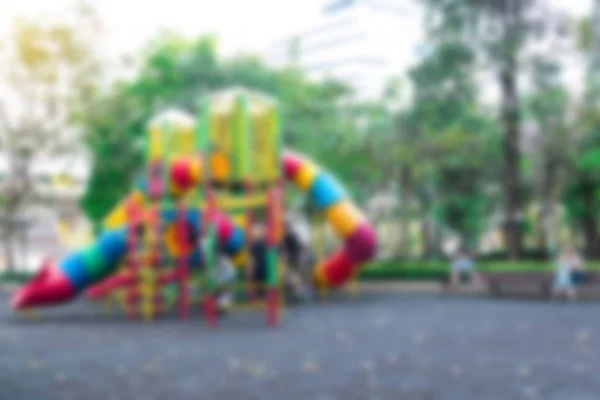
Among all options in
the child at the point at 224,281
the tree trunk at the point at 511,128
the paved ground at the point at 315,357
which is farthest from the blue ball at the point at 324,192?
the tree trunk at the point at 511,128

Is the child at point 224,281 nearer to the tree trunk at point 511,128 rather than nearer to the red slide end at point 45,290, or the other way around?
the red slide end at point 45,290

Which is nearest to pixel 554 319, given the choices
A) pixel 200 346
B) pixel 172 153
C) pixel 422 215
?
pixel 200 346

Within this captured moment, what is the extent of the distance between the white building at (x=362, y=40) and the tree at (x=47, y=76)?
65.3 m

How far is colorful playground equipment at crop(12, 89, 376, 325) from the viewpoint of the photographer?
594 inches

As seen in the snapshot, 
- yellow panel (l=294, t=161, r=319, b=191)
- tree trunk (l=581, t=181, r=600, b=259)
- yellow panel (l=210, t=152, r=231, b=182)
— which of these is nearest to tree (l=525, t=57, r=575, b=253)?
tree trunk (l=581, t=181, r=600, b=259)

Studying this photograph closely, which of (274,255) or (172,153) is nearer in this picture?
(274,255)

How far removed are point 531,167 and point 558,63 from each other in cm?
676

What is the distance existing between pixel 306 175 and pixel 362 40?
7931 cm

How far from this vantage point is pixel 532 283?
21.0m

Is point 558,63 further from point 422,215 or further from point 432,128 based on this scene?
point 422,215

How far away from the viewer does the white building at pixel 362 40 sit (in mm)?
96500

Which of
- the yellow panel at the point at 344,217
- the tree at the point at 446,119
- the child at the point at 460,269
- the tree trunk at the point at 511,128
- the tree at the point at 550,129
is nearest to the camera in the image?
the yellow panel at the point at 344,217

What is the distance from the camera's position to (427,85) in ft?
87.2

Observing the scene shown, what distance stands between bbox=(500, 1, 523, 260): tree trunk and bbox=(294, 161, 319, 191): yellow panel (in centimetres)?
925
